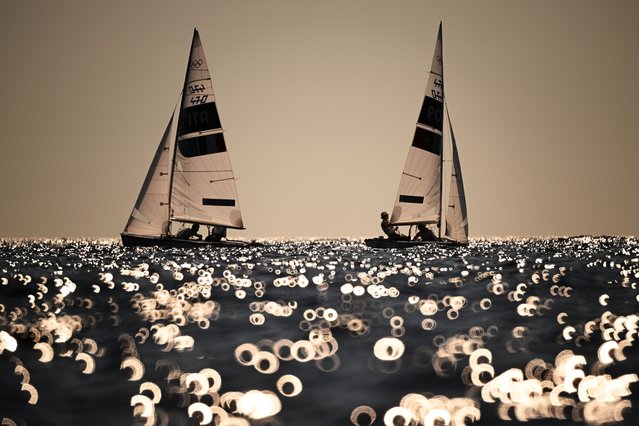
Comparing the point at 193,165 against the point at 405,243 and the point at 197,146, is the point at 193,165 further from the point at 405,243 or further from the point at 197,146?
the point at 405,243

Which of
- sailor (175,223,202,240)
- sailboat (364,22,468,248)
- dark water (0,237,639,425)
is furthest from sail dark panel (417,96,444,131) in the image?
dark water (0,237,639,425)

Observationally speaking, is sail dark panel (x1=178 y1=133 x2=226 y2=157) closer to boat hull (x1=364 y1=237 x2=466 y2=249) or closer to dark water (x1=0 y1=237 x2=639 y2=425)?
boat hull (x1=364 y1=237 x2=466 y2=249)

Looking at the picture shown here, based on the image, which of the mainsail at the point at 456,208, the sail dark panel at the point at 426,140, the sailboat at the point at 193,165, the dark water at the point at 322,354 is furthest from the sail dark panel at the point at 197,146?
the dark water at the point at 322,354

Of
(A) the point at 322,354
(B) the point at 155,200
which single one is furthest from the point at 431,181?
(A) the point at 322,354

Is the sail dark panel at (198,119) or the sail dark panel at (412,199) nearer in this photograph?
the sail dark panel at (198,119)

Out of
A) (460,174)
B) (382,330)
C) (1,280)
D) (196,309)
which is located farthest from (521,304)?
(460,174)

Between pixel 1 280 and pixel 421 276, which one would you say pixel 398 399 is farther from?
pixel 1 280

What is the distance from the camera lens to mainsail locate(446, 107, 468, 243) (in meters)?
55.3

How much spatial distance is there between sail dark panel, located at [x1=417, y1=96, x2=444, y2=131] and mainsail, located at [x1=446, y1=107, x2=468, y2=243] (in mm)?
2037

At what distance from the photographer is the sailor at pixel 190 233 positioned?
178 feet

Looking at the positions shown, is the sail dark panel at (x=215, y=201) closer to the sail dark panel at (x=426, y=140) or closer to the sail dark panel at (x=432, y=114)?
the sail dark panel at (x=426, y=140)

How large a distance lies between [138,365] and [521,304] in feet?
36.0

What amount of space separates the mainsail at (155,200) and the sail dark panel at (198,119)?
1.39 metres

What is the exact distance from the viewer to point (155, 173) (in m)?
53.0
